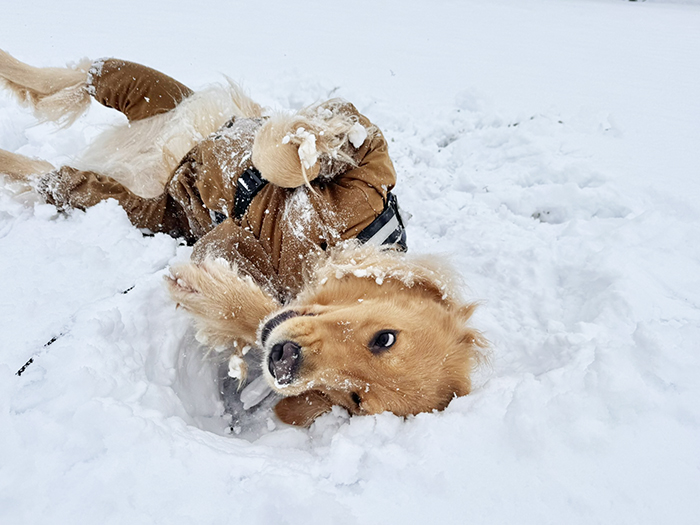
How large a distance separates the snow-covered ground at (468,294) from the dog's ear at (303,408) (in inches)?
1.7

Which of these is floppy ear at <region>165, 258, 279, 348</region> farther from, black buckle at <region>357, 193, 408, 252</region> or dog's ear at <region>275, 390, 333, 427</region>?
black buckle at <region>357, 193, 408, 252</region>

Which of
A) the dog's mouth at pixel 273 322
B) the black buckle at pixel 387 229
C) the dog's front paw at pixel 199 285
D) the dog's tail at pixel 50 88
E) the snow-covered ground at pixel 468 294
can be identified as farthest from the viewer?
the dog's tail at pixel 50 88

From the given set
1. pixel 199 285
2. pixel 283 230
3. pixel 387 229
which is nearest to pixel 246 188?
pixel 283 230

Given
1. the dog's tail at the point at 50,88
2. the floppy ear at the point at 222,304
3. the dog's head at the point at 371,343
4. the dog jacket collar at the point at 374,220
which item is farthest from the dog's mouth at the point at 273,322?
the dog's tail at the point at 50,88

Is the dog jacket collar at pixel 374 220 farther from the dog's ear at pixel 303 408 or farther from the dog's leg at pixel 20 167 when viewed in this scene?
the dog's leg at pixel 20 167

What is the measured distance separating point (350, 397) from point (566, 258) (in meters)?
1.77

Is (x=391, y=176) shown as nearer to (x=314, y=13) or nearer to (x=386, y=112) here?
(x=386, y=112)

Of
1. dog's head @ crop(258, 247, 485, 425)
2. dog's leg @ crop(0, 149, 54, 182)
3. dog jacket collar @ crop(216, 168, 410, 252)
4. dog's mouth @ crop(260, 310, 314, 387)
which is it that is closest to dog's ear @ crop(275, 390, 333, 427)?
dog's head @ crop(258, 247, 485, 425)

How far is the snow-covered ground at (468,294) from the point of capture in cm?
119

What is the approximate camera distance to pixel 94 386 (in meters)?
1.33

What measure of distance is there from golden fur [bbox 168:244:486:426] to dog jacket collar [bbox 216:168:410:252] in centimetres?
14

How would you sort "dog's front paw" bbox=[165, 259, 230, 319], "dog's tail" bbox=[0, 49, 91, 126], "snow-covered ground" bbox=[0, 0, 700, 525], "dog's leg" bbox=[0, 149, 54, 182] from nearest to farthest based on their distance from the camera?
1. "snow-covered ground" bbox=[0, 0, 700, 525]
2. "dog's front paw" bbox=[165, 259, 230, 319]
3. "dog's leg" bbox=[0, 149, 54, 182]
4. "dog's tail" bbox=[0, 49, 91, 126]

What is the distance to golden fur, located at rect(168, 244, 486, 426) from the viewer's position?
1470mm

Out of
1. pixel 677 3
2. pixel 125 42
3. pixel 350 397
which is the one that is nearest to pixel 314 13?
pixel 125 42
